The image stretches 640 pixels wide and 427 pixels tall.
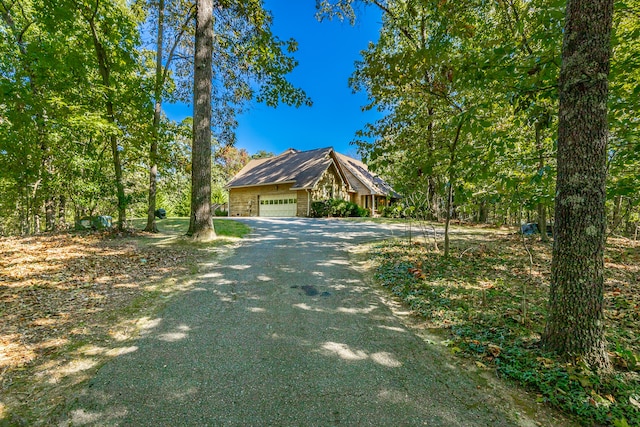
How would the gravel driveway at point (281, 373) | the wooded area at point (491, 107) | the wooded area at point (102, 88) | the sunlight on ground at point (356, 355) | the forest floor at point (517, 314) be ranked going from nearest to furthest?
the gravel driveway at point (281, 373), the forest floor at point (517, 314), the sunlight on ground at point (356, 355), the wooded area at point (491, 107), the wooded area at point (102, 88)

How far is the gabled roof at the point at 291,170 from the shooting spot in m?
21.6

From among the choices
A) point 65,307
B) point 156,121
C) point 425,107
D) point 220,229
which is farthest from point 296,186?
point 65,307

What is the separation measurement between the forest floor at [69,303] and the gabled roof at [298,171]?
1402 cm

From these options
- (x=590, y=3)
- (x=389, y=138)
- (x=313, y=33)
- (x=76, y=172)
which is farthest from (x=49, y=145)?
(x=590, y=3)

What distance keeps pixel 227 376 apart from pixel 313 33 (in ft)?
40.4

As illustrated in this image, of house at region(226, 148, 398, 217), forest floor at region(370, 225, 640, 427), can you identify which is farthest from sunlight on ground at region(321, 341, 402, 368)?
house at region(226, 148, 398, 217)

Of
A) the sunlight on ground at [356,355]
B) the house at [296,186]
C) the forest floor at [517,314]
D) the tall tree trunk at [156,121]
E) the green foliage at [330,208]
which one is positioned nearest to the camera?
the forest floor at [517,314]

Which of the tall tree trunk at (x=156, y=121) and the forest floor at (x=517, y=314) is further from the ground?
the tall tree trunk at (x=156, y=121)

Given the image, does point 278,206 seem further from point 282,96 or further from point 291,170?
point 282,96

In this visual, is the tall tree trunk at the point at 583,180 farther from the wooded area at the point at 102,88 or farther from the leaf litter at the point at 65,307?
the wooded area at the point at 102,88

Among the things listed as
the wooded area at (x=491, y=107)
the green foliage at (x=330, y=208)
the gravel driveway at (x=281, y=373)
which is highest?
the wooded area at (x=491, y=107)

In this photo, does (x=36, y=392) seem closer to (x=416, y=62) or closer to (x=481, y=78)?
Result: (x=481, y=78)

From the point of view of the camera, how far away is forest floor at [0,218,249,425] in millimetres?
2551

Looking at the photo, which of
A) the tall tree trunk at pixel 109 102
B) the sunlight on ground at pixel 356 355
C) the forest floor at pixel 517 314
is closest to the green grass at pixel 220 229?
the tall tree trunk at pixel 109 102
